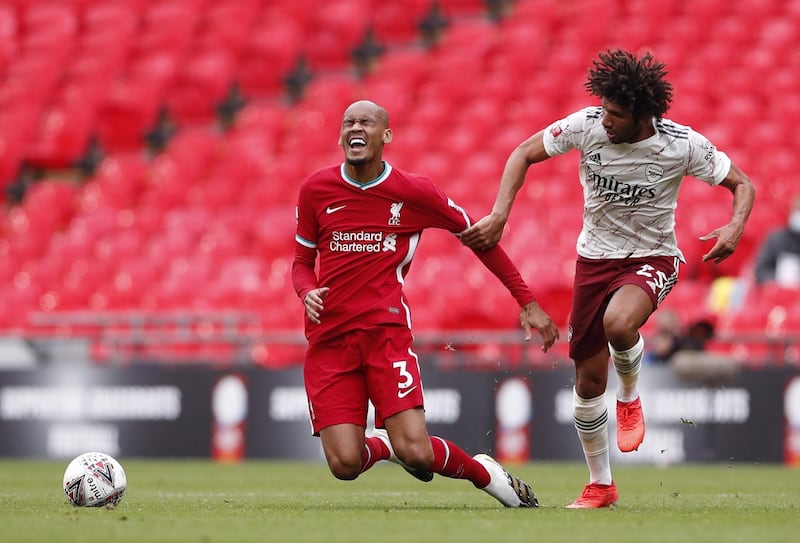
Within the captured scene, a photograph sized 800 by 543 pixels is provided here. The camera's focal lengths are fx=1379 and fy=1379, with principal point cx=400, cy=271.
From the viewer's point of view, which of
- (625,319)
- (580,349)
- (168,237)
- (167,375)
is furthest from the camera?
(168,237)

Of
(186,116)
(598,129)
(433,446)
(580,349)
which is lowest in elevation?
(433,446)

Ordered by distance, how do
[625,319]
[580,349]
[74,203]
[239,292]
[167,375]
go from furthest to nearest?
[74,203] → [239,292] → [167,375] → [580,349] → [625,319]

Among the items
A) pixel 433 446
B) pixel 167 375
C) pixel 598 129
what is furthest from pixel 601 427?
pixel 167 375

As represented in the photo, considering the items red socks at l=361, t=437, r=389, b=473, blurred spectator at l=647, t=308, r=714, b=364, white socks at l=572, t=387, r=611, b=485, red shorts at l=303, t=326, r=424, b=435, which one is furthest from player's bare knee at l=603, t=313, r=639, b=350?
blurred spectator at l=647, t=308, r=714, b=364

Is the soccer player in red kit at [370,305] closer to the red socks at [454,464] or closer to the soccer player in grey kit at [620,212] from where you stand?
the red socks at [454,464]

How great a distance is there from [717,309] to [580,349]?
8.00 meters

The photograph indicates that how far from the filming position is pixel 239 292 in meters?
17.6

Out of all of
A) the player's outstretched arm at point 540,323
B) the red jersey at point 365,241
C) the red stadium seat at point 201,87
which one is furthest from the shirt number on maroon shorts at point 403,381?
the red stadium seat at point 201,87

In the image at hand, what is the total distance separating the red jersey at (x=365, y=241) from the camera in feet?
24.7

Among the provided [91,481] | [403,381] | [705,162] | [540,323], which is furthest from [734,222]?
[91,481]

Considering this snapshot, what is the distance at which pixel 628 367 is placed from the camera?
7703 millimetres

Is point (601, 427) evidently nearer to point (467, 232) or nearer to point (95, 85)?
point (467, 232)

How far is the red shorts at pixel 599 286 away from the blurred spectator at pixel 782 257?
7339 millimetres

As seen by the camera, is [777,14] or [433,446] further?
[777,14]
